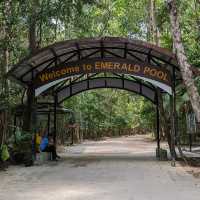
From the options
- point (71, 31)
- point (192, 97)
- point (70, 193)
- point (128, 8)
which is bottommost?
point (70, 193)

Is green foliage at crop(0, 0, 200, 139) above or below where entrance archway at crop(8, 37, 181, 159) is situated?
above

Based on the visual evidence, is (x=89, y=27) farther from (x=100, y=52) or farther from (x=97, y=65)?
(x=97, y=65)

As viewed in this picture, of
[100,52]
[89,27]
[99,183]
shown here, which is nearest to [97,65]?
[100,52]

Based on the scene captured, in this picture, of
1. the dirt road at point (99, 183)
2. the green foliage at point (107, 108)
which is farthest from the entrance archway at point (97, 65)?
the green foliage at point (107, 108)

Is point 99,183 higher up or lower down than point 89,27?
lower down

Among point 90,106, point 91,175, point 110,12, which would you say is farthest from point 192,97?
point 90,106

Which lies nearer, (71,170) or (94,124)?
(71,170)

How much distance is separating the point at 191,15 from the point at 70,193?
19978 millimetres

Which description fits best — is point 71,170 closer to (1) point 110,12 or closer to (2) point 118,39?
(2) point 118,39

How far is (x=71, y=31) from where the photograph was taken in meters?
30.7

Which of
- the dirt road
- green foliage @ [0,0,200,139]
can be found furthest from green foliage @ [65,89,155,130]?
the dirt road

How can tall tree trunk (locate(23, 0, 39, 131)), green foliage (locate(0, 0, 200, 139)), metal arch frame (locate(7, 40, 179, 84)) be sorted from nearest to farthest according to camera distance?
metal arch frame (locate(7, 40, 179, 84))
tall tree trunk (locate(23, 0, 39, 131))
green foliage (locate(0, 0, 200, 139))

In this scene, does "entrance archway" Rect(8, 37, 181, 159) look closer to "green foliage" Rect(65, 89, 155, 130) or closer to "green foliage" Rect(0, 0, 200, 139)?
"green foliage" Rect(0, 0, 200, 139)

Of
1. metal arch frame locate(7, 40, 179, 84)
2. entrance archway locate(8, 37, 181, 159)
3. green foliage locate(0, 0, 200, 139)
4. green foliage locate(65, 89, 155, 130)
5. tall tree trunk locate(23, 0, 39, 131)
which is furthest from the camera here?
green foliage locate(65, 89, 155, 130)
